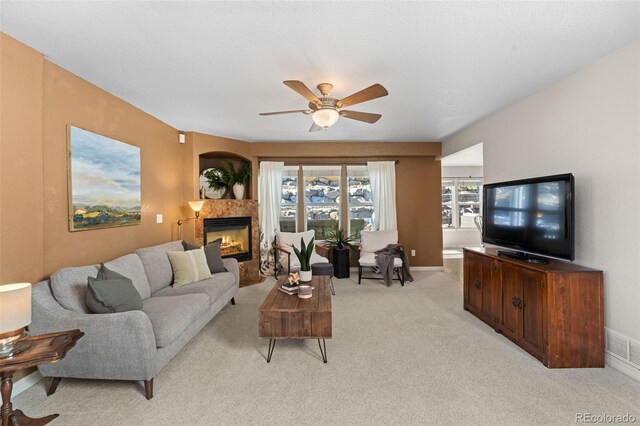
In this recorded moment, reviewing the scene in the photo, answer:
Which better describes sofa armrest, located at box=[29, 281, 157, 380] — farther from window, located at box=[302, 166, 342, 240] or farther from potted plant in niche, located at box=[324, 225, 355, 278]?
window, located at box=[302, 166, 342, 240]

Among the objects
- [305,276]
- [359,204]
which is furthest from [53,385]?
[359,204]

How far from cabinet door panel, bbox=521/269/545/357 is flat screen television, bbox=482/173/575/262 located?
0.31 metres

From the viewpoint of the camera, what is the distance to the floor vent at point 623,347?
7.16 ft

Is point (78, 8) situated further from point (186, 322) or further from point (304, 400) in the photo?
point (304, 400)

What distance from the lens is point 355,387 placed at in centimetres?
210

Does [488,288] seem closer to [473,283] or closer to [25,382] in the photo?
[473,283]

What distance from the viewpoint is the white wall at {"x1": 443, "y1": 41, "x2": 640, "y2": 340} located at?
2213mm

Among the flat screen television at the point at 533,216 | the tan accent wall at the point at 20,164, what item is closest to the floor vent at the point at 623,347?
the flat screen television at the point at 533,216

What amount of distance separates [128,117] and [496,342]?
4655mm

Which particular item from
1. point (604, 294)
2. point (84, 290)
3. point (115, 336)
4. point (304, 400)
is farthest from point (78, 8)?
point (604, 294)

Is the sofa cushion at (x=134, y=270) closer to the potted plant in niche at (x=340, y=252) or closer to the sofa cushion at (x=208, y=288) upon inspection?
the sofa cushion at (x=208, y=288)

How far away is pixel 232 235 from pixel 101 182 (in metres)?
2.39

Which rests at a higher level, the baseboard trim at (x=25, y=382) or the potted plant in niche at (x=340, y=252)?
the potted plant in niche at (x=340, y=252)

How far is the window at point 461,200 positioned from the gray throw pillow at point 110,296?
8.27 meters
